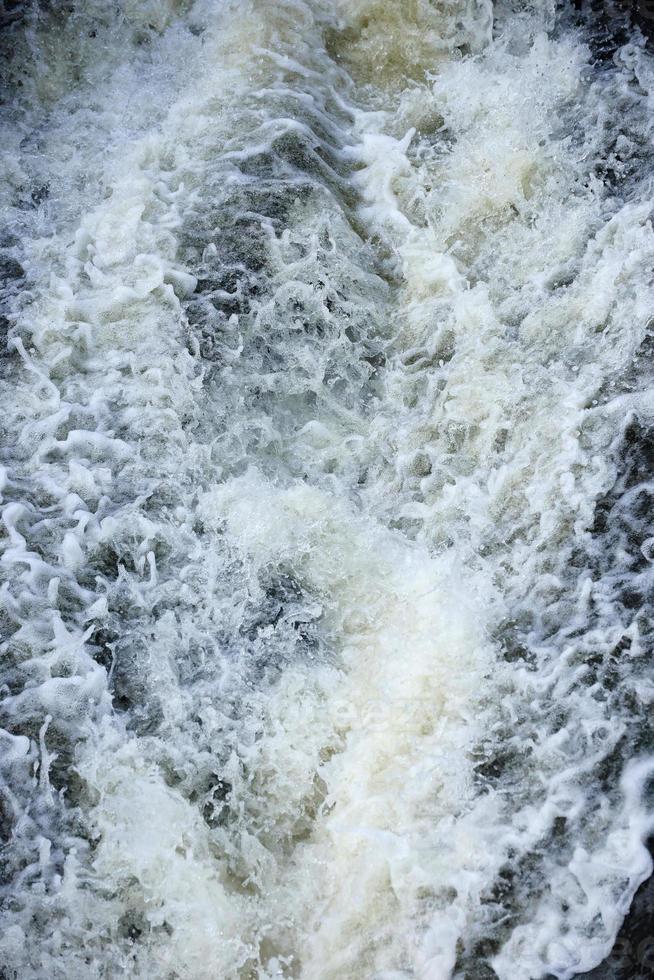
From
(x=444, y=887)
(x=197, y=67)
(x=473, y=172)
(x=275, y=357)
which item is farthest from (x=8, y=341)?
Result: (x=444, y=887)

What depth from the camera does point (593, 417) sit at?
346 centimetres

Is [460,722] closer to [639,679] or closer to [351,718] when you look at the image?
[351,718]

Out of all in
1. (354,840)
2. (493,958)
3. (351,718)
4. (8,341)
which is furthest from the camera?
(8,341)

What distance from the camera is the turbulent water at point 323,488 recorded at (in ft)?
8.77

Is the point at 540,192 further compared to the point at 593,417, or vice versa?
the point at 540,192

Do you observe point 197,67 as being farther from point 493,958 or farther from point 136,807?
point 493,958

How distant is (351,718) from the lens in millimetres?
3031

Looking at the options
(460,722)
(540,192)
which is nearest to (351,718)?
(460,722)

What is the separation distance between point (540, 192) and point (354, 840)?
3.09 m

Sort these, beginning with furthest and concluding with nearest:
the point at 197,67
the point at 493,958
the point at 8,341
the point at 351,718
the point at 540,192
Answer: the point at 197,67 < the point at 540,192 < the point at 8,341 < the point at 351,718 < the point at 493,958

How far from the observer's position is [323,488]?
371cm

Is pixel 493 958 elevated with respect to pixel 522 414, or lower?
lower

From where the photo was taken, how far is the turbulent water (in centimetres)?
267

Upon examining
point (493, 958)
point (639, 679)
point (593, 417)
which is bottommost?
point (493, 958)
